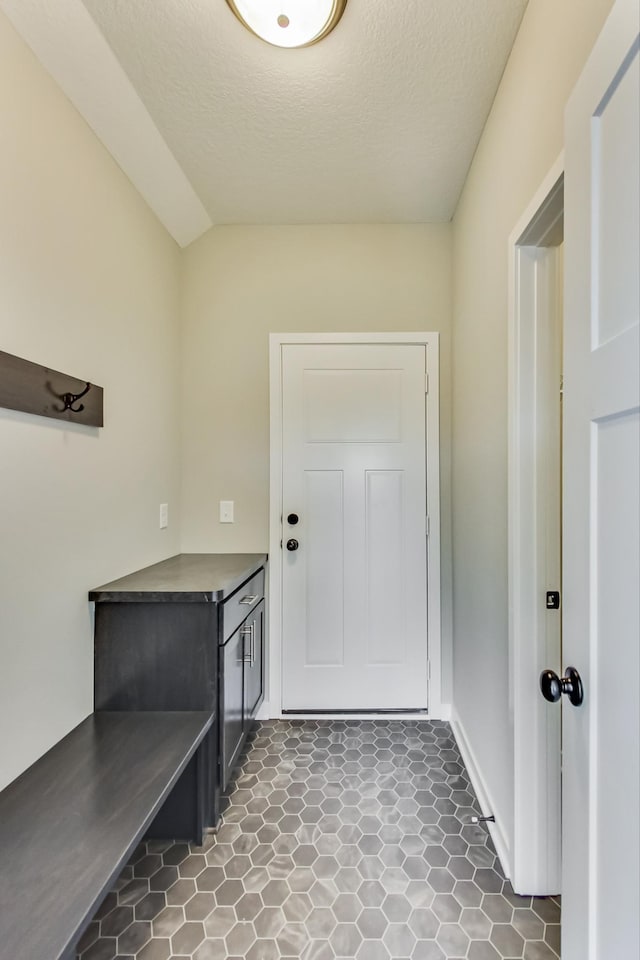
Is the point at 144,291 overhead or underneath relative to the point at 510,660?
overhead

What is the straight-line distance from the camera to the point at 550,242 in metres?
1.36

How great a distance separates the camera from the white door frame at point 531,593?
4.47ft

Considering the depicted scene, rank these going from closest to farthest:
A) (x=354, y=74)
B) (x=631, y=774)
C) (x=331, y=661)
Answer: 1. (x=631, y=774)
2. (x=354, y=74)
3. (x=331, y=661)

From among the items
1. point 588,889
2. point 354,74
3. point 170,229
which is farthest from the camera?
point 170,229

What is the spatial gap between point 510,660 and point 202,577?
114 centimetres

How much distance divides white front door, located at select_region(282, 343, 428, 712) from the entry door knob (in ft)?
4.98

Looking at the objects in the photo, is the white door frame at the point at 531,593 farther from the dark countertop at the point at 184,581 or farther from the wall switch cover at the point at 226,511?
the wall switch cover at the point at 226,511

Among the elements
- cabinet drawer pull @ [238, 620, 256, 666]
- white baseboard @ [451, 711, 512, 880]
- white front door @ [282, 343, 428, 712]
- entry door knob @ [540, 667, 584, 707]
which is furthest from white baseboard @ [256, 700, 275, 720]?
entry door knob @ [540, 667, 584, 707]

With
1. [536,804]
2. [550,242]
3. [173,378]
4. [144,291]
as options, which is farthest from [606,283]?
[173,378]

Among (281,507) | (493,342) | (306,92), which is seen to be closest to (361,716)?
(281,507)

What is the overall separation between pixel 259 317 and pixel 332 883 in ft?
7.73

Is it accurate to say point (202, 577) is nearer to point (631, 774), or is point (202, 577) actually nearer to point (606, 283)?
point (631, 774)

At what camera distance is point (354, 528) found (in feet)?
7.89

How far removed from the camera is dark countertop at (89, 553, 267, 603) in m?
1.58
